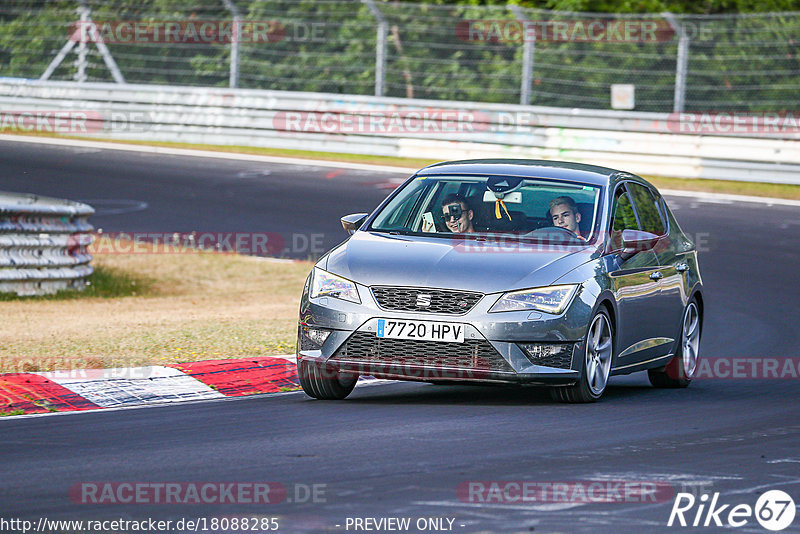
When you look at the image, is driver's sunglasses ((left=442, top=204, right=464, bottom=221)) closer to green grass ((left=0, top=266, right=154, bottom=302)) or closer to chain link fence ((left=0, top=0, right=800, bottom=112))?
green grass ((left=0, top=266, right=154, bottom=302))

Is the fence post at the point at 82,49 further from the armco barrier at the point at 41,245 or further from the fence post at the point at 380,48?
the armco barrier at the point at 41,245

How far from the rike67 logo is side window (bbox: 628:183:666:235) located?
416cm

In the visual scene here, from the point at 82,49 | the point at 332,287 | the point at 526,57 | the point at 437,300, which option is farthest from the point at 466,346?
the point at 82,49

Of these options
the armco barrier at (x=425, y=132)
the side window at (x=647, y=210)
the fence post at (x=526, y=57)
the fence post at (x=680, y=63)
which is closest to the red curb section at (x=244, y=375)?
the side window at (x=647, y=210)

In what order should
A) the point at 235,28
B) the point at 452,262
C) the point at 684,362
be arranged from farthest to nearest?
the point at 235,28
the point at 684,362
the point at 452,262

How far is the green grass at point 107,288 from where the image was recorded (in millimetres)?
14367

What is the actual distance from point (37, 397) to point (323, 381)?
5.65 ft

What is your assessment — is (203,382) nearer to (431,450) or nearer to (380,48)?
(431,450)

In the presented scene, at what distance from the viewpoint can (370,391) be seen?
9.29m

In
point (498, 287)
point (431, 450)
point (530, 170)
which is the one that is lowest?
point (431, 450)

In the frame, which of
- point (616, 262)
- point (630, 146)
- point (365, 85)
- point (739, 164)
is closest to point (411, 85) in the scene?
point (365, 85)

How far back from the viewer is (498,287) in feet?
26.4

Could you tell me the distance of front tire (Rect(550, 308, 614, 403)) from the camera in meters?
8.39

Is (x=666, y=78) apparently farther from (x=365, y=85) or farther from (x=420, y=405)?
(x=420, y=405)
